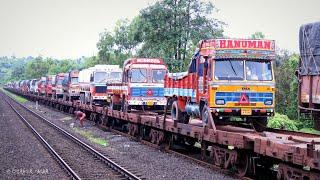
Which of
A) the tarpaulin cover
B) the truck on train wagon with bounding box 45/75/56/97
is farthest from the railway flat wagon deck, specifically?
the truck on train wagon with bounding box 45/75/56/97

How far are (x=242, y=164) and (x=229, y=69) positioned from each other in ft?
9.12

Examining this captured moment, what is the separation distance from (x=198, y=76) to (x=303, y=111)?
14.4 ft

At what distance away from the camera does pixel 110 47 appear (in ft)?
244

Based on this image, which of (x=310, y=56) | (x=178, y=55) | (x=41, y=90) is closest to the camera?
(x=310, y=56)

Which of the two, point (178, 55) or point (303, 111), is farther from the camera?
point (178, 55)

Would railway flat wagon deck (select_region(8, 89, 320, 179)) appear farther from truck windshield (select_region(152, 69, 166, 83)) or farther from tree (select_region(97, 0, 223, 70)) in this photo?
tree (select_region(97, 0, 223, 70))

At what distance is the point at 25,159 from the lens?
15.8m

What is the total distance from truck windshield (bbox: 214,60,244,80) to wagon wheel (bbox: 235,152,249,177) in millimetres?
2340

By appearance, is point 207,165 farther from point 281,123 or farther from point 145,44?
point 145,44

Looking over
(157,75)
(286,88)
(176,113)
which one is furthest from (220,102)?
(286,88)

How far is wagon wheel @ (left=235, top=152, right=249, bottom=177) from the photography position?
12316 mm

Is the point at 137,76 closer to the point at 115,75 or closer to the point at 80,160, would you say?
the point at 80,160

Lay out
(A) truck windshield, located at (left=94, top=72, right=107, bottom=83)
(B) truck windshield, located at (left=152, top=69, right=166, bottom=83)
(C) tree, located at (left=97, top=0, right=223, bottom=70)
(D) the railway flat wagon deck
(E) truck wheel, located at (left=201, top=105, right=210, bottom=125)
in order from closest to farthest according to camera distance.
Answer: (D) the railway flat wagon deck < (E) truck wheel, located at (left=201, top=105, right=210, bottom=125) < (B) truck windshield, located at (left=152, top=69, right=166, bottom=83) < (A) truck windshield, located at (left=94, top=72, right=107, bottom=83) < (C) tree, located at (left=97, top=0, right=223, bottom=70)

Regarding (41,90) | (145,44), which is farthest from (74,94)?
(41,90)
